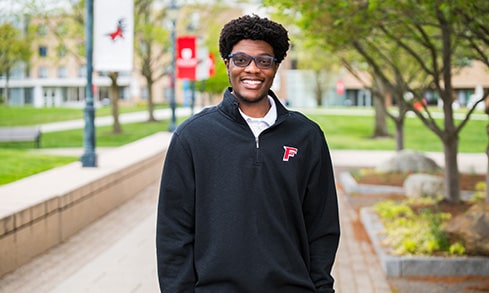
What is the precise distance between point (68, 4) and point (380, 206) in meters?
20.2

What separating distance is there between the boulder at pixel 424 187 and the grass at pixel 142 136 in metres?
6.05

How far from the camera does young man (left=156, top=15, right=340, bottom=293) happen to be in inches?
117

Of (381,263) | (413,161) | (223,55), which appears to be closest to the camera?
(223,55)

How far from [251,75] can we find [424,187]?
9484 millimetres

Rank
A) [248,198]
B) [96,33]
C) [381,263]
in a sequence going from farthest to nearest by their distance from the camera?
[96,33], [381,263], [248,198]

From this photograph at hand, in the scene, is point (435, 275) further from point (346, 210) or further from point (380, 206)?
point (346, 210)

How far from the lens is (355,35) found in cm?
1109

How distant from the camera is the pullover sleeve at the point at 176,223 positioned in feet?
9.99

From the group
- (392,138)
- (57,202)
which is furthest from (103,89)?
(57,202)

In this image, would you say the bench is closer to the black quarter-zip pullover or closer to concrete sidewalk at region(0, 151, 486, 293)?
concrete sidewalk at region(0, 151, 486, 293)

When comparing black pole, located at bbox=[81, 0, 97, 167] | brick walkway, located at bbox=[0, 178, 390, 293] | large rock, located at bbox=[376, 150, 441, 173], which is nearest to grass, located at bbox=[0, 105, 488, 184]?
black pole, located at bbox=[81, 0, 97, 167]

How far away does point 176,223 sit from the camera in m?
3.07

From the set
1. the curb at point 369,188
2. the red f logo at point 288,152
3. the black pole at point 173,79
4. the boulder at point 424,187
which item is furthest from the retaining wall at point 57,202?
the black pole at point 173,79

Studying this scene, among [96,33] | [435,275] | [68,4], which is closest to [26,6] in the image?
[68,4]
